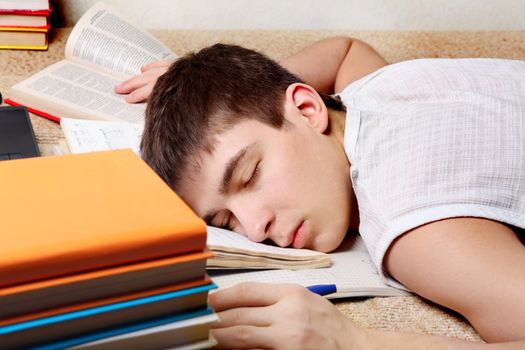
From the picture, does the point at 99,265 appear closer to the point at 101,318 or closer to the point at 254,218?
the point at 101,318

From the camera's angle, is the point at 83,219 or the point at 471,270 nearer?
the point at 83,219

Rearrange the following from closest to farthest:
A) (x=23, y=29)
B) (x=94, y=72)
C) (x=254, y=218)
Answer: (x=254, y=218)
(x=94, y=72)
(x=23, y=29)

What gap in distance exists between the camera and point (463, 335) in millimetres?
775

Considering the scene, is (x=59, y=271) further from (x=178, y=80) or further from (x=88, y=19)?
(x=88, y=19)

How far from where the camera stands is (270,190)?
0.90m

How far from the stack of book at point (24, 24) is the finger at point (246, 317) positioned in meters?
1.07

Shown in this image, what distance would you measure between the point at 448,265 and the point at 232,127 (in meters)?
0.35

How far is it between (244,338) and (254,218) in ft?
0.91

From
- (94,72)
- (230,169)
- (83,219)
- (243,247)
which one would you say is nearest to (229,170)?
(230,169)

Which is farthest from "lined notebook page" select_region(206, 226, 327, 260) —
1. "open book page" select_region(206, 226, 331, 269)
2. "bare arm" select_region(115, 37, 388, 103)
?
"bare arm" select_region(115, 37, 388, 103)

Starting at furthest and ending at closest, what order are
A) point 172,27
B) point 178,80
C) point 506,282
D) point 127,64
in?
1. point 172,27
2. point 127,64
3. point 178,80
4. point 506,282

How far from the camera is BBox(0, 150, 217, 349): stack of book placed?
43 centimetres

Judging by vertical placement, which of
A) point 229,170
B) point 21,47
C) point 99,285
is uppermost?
point 99,285

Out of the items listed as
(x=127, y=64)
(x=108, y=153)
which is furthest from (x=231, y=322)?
(x=127, y=64)
